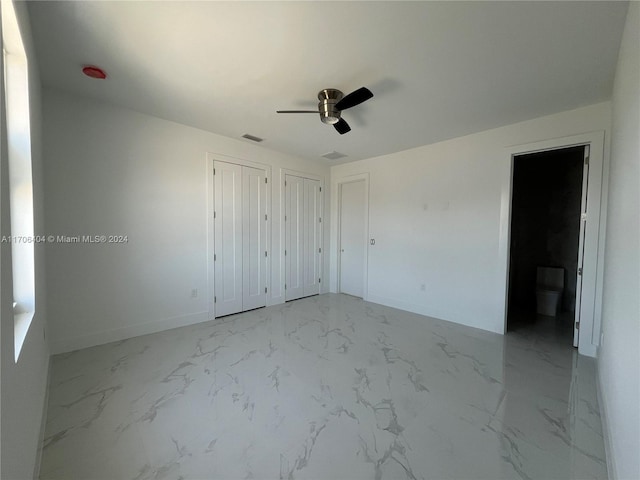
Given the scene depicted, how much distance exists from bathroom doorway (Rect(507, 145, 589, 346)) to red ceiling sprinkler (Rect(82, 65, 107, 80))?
16.9 feet

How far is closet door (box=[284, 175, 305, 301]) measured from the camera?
4477mm

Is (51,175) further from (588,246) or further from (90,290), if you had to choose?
(588,246)

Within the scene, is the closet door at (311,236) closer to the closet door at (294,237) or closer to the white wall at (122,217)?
the closet door at (294,237)

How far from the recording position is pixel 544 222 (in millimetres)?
4441

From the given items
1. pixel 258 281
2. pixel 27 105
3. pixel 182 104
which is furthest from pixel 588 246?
pixel 27 105

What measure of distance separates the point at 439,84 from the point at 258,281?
346 centimetres

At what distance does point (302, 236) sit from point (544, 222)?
429 centimetres

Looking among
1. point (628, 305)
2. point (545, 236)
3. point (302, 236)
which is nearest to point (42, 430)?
point (628, 305)

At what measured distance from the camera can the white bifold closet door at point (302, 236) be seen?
14.8ft

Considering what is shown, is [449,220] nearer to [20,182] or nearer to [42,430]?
[20,182]

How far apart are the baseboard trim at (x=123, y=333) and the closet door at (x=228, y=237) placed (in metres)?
0.36

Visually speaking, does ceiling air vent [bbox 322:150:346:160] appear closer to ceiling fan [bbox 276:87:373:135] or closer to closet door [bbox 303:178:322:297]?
closet door [bbox 303:178:322:297]

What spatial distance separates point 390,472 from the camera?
54.1 inches

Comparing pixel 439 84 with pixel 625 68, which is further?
pixel 439 84
